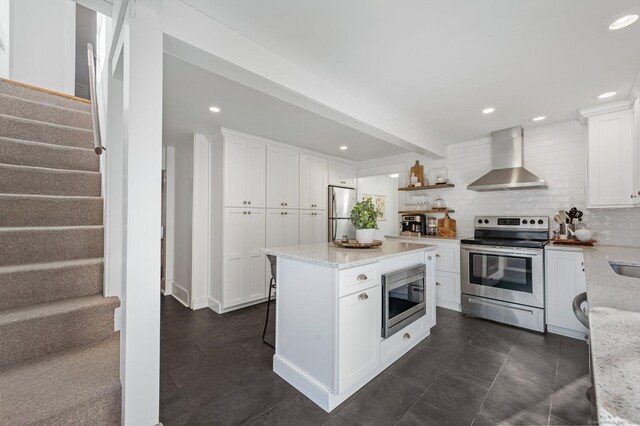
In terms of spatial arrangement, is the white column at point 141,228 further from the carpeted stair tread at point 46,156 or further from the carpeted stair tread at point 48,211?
the carpeted stair tread at point 46,156

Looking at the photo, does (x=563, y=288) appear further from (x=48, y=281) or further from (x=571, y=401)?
(x=48, y=281)

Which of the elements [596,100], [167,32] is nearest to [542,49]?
[596,100]

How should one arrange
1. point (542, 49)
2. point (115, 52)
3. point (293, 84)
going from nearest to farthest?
point (115, 52)
point (542, 49)
point (293, 84)

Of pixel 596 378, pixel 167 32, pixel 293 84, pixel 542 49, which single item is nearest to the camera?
pixel 596 378

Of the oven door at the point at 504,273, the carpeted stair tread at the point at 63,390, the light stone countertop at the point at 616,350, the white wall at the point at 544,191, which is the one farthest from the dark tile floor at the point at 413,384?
the white wall at the point at 544,191

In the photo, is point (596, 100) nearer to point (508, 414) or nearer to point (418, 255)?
point (418, 255)

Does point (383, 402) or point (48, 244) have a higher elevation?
point (48, 244)

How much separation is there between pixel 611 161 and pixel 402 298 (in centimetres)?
269

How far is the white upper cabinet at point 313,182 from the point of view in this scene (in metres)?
4.48

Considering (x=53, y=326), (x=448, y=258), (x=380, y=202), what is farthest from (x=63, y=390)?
(x=380, y=202)

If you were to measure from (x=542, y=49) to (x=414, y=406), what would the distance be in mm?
2683

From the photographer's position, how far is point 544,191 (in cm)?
350

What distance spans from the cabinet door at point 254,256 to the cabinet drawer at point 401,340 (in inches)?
84.2

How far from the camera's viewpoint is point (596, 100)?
9.01ft
